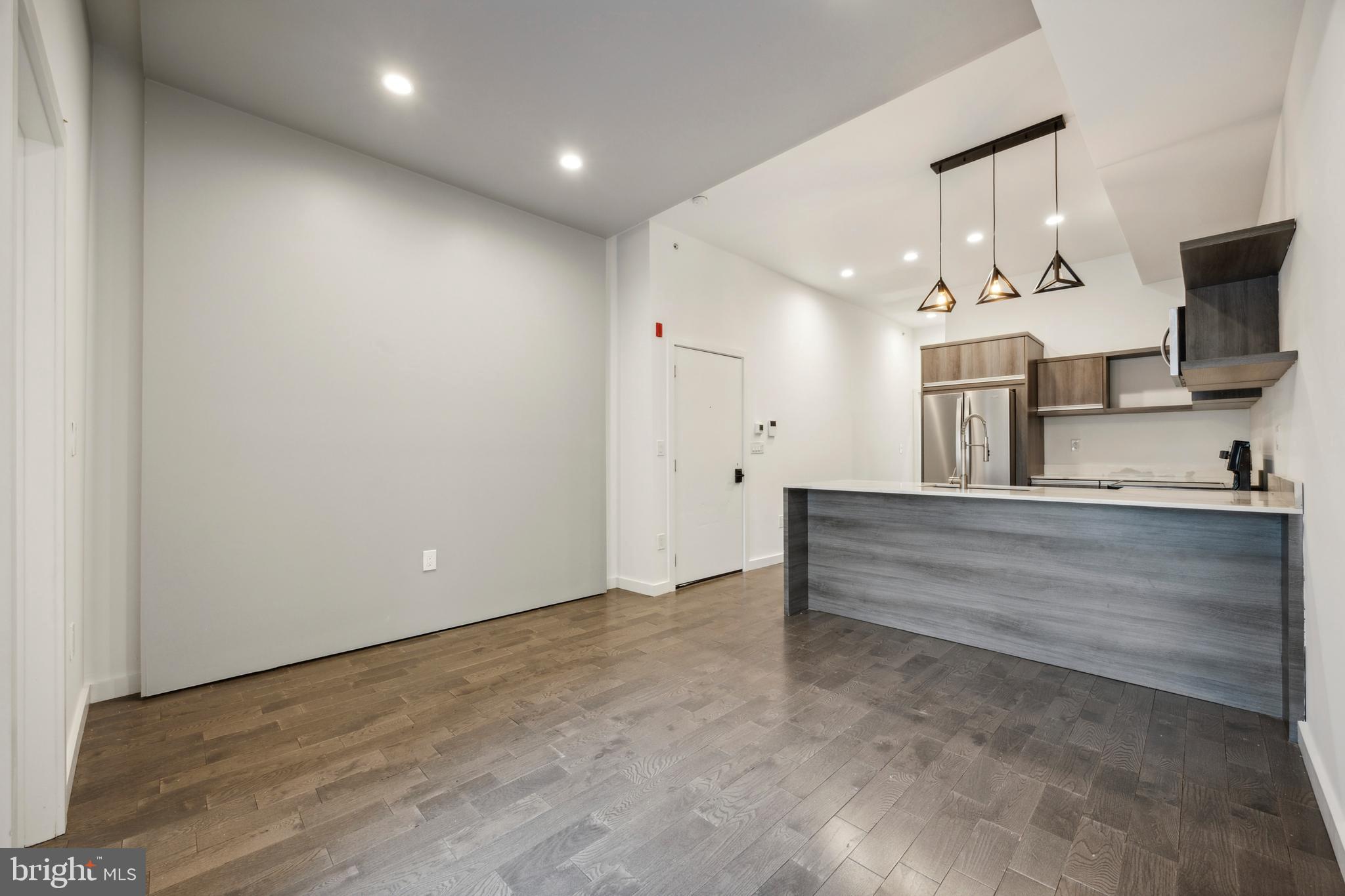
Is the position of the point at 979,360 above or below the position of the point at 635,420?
above

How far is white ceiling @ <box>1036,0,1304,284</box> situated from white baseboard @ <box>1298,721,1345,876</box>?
7.72ft

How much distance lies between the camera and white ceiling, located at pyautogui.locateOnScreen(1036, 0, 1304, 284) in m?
1.86

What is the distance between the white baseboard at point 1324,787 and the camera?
1515 mm

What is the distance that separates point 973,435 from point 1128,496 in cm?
269

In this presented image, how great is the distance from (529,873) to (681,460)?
131 inches

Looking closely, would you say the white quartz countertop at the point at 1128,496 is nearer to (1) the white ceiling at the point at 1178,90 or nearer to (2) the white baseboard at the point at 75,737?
(1) the white ceiling at the point at 1178,90

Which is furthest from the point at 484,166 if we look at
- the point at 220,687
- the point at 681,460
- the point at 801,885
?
the point at 801,885

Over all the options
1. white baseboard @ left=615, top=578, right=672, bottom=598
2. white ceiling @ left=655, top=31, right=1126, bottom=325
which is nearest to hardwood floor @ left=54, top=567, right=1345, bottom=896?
white baseboard @ left=615, top=578, right=672, bottom=598

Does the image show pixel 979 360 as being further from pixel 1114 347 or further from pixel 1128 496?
pixel 1128 496

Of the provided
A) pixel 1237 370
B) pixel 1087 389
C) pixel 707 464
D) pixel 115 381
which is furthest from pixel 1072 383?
pixel 115 381

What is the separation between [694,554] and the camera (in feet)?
15.6

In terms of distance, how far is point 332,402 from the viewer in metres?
3.15

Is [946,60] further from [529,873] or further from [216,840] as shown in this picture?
[216,840]

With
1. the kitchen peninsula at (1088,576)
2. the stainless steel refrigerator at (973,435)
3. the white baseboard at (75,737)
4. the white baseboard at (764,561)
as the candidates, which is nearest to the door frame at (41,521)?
the white baseboard at (75,737)
